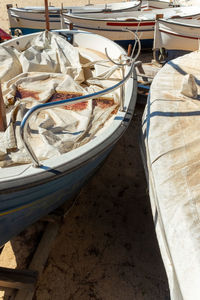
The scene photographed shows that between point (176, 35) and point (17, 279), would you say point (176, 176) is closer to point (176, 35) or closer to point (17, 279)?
point (17, 279)

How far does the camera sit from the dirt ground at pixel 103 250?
8.91ft

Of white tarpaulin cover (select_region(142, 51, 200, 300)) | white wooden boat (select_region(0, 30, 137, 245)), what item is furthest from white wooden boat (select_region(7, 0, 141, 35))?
white tarpaulin cover (select_region(142, 51, 200, 300))

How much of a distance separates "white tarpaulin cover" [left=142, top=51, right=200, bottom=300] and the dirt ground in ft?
2.78

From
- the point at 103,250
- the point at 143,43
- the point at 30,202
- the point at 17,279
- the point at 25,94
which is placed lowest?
the point at 103,250

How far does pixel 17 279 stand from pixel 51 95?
7.06 feet

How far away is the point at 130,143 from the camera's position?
15.4 ft

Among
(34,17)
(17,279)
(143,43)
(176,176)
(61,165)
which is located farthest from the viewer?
(34,17)

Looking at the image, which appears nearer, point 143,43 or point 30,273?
point 30,273

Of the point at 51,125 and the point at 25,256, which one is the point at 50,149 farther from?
the point at 25,256

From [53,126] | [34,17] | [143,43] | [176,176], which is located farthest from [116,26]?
[176,176]

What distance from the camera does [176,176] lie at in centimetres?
220

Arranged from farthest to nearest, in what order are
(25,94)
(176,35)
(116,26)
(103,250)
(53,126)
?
1. (116,26)
2. (176,35)
3. (25,94)
4. (103,250)
5. (53,126)

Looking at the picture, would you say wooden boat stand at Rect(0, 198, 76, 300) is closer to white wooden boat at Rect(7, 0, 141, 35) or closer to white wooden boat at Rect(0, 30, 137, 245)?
white wooden boat at Rect(0, 30, 137, 245)

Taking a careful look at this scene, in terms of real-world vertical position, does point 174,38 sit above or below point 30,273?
above
